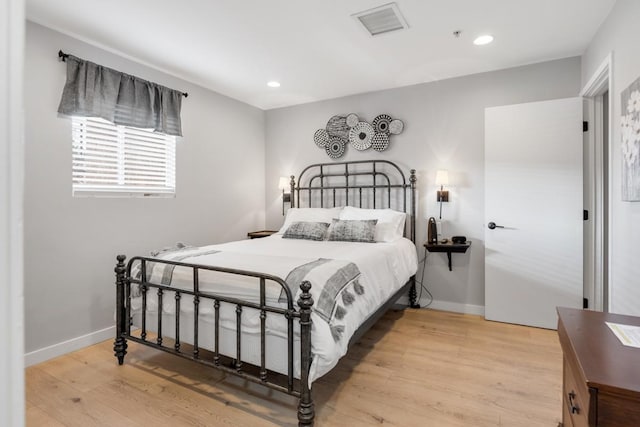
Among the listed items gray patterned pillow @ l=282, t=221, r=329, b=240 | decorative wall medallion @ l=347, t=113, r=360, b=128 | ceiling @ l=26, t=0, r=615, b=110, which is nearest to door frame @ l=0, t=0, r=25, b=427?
ceiling @ l=26, t=0, r=615, b=110

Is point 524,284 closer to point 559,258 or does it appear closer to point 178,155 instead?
point 559,258

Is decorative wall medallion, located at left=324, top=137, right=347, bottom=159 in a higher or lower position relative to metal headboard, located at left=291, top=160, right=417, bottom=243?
higher

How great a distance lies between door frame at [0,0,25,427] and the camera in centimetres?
32

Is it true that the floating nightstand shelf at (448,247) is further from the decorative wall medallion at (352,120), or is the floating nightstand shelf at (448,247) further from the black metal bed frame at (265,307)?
the decorative wall medallion at (352,120)

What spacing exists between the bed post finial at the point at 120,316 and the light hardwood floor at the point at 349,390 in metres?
0.10

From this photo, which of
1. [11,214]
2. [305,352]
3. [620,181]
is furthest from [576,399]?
[620,181]

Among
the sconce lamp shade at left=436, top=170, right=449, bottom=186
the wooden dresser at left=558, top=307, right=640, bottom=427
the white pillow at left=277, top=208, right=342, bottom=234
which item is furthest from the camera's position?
the white pillow at left=277, top=208, right=342, bottom=234

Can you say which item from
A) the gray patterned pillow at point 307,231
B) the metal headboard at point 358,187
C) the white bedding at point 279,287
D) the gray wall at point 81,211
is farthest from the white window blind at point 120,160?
the metal headboard at point 358,187

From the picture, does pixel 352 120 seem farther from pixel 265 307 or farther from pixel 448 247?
pixel 265 307

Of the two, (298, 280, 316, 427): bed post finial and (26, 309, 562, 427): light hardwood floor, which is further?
(26, 309, 562, 427): light hardwood floor

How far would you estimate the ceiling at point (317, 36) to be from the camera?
7.80 feet

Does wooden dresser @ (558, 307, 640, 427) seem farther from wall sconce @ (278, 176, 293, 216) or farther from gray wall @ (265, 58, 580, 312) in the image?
wall sconce @ (278, 176, 293, 216)

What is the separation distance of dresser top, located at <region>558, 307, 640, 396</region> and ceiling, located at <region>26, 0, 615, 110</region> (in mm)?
2085

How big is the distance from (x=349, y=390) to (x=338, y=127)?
3.02 meters
